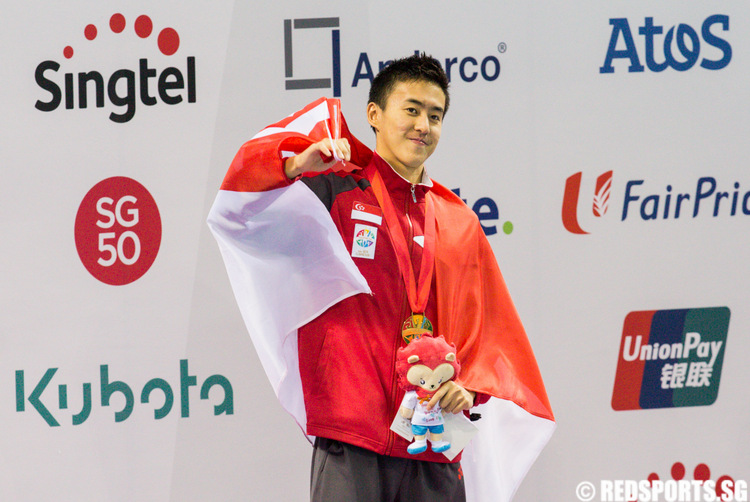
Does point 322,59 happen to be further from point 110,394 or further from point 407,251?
point 110,394

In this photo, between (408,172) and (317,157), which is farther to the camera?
(408,172)

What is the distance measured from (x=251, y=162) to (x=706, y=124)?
2.15 m

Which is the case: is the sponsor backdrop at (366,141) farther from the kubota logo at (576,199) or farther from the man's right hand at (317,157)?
the man's right hand at (317,157)

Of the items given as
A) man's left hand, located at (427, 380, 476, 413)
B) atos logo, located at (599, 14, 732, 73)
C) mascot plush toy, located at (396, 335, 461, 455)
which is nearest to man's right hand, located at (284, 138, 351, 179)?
mascot plush toy, located at (396, 335, 461, 455)

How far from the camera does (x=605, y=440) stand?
311cm

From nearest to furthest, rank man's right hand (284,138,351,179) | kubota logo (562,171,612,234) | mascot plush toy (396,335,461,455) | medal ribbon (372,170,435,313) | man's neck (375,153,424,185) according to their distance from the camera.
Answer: man's right hand (284,138,351,179)
mascot plush toy (396,335,461,455)
medal ribbon (372,170,435,313)
man's neck (375,153,424,185)
kubota logo (562,171,612,234)

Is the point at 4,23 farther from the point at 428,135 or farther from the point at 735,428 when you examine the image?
the point at 735,428

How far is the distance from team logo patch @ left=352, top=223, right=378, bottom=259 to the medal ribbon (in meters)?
0.05

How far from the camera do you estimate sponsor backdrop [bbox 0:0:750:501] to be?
298 cm

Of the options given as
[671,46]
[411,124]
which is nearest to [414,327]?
[411,124]

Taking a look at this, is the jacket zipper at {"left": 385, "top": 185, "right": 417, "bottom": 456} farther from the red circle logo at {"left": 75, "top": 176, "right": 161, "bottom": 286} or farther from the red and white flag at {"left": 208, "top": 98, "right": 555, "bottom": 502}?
the red circle logo at {"left": 75, "top": 176, "right": 161, "bottom": 286}

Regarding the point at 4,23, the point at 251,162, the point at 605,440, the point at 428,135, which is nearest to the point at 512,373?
the point at 428,135

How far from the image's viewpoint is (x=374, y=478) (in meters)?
1.96

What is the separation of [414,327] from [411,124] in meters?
0.57
